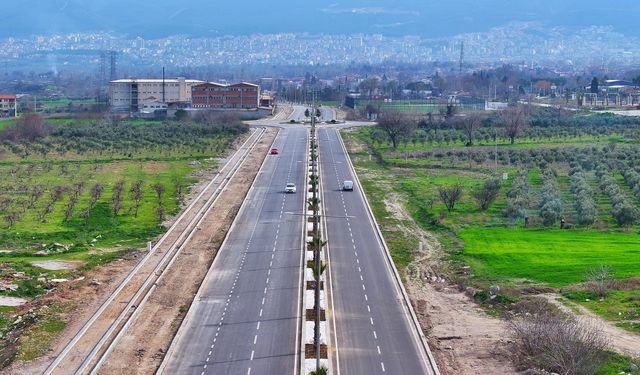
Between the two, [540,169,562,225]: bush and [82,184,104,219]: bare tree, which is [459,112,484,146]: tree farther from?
[82,184,104,219]: bare tree

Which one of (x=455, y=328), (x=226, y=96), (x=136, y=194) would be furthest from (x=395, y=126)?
(x=455, y=328)

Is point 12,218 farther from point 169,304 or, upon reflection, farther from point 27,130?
point 27,130

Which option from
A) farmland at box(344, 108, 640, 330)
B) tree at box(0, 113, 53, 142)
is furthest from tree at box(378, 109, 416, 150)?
tree at box(0, 113, 53, 142)

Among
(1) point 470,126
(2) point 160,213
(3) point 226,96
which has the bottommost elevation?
(2) point 160,213

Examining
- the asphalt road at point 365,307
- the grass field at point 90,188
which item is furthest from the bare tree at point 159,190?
the asphalt road at point 365,307

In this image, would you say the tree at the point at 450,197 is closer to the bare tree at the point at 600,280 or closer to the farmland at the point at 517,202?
the farmland at the point at 517,202

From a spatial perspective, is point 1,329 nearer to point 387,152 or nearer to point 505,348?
point 505,348
